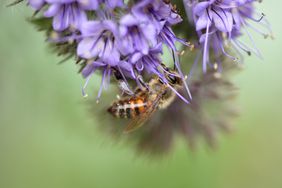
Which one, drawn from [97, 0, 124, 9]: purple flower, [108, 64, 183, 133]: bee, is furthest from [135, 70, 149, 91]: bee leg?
[97, 0, 124, 9]: purple flower

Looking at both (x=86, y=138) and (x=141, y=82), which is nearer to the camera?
(x=141, y=82)

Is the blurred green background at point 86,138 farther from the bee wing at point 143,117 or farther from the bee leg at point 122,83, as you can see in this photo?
the bee leg at point 122,83

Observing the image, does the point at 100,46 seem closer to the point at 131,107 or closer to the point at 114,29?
the point at 114,29

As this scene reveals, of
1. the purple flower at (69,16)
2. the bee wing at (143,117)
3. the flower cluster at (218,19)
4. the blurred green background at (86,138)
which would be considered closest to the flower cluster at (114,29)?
the purple flower at (69,16)

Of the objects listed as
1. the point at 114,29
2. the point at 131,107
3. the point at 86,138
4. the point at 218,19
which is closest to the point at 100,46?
the point at 114,29

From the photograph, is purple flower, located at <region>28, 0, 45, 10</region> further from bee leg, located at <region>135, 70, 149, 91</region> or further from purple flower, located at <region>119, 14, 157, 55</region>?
bee leg, located at <region>135, 70, 149, 91</region>

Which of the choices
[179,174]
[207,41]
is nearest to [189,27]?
[207,41]

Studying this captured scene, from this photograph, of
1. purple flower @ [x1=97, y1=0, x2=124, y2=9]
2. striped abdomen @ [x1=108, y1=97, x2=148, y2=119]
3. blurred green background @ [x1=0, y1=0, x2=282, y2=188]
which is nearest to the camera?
purple flower @ [x1=97, y1=0, x2=124, y2=9]

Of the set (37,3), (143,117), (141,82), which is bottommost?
(143,117)
